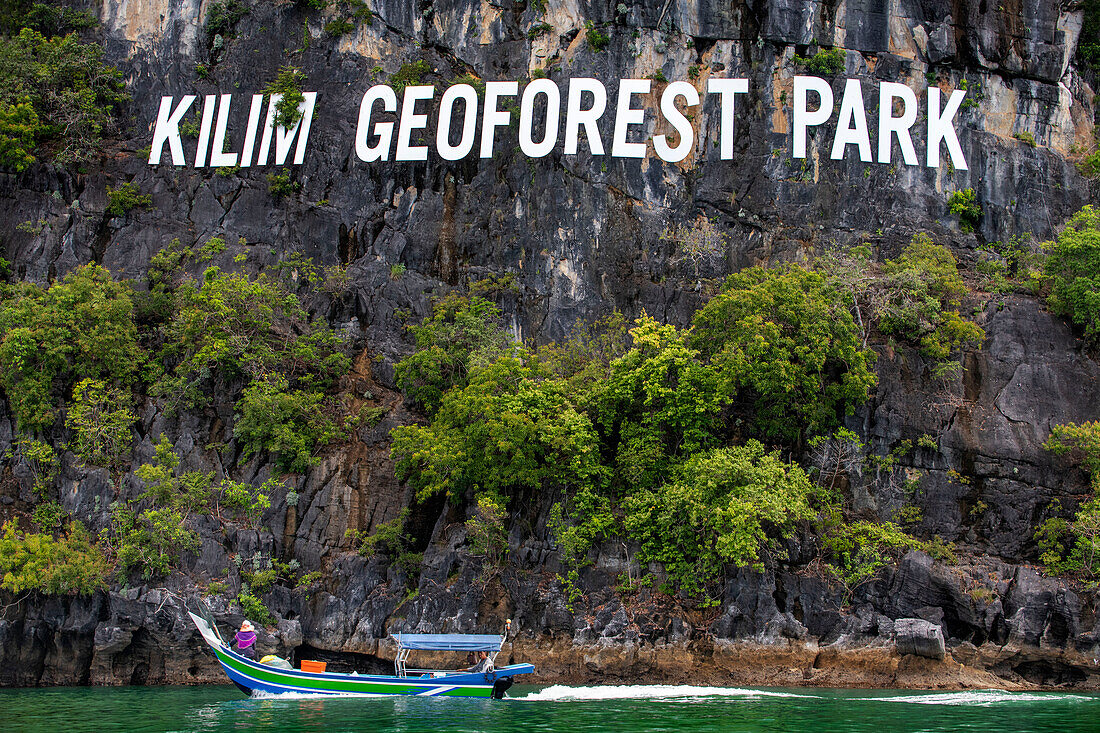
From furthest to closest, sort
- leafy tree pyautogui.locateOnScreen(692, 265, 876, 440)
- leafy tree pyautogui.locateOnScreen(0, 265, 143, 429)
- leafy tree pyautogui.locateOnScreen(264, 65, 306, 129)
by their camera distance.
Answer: leafy tree pyautogui.locateOnScreen(264, 65, 306, 129) → leafy tree pyautogui.locateOnScreen(0, 265, 143, 429) → leafy tree pyautogui.locateOnScreen(692, 265, 876, 440)

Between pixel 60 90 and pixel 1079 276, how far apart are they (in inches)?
1472

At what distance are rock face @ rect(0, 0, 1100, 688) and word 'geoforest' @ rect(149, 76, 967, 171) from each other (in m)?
0.51

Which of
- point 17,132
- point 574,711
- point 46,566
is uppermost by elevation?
point 17,132

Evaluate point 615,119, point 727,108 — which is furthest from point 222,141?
point 727,108

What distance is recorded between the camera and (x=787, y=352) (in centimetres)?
2822

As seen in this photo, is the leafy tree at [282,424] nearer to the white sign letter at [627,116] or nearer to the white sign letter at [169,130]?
the white sign letter at [169,130]

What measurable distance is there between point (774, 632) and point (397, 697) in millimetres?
10218

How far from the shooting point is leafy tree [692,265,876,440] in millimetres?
28219

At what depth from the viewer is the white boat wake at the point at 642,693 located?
2300 centimetres

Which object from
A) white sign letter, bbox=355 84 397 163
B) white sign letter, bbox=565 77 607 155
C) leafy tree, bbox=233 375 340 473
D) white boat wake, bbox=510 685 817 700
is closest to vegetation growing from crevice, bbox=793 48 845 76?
white sign letter, bbox=565 77 607 155

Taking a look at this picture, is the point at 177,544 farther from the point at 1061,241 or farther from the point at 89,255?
the point at 1061,241

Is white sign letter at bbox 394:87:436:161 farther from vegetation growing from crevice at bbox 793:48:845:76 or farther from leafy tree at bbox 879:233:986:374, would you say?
leafy tree at bbox 879:233:986:374

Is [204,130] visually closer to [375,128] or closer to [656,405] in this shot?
[375,128]

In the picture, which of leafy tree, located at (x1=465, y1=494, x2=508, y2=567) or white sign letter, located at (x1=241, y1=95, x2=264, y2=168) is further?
white sign letter, located at (x1=241, y1=95, x2=264, y2=168)
